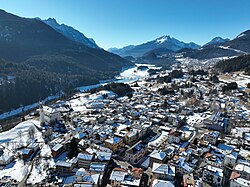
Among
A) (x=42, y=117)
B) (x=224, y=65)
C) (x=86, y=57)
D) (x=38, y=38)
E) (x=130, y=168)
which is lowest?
(x=130, y=168)

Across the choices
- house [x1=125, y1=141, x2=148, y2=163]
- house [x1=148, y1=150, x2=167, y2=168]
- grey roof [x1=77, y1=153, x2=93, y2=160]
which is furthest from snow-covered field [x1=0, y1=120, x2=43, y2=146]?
house [x1=148, y1=150, x2=167, y2=168]

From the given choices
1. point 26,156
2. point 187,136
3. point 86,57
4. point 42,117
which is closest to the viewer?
point 26,156

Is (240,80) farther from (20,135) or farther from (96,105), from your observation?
(20,135)

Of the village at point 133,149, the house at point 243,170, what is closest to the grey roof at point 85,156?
the village at point 133,149

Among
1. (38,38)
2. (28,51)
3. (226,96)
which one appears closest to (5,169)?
(226,96)

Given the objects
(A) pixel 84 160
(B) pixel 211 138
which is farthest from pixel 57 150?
(B) pixel 211 138

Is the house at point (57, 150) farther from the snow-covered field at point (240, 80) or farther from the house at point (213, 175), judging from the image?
the snow-covered field at point (240, 80)

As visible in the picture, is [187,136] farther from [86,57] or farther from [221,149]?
[86,57]
